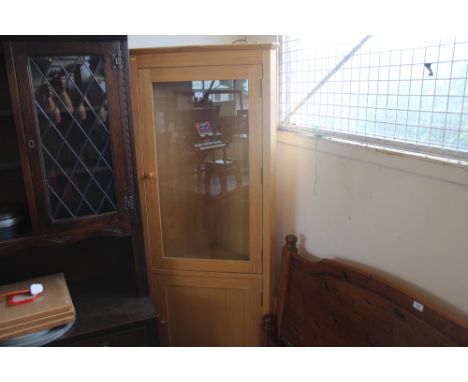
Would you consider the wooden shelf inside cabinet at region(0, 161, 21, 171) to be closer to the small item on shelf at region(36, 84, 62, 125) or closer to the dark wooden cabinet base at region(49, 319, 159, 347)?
the small item on shelf at region(36, 84, 62, 125)

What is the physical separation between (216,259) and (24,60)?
3.61ft

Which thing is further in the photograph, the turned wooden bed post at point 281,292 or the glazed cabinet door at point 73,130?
the turned wooden bed post at point 281,292

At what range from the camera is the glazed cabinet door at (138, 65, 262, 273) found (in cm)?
159

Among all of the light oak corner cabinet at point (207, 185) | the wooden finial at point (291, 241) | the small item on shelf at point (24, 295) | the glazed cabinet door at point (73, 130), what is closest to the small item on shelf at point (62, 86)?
the glazed cabinet door at point (73, 130)

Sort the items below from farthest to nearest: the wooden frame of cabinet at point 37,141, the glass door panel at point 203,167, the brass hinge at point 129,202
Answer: the glass door panel at point 203,167
the brass hinge at point 129,202
the wooden frame of cabinet at point 37,141

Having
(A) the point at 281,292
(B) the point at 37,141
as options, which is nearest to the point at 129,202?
(B) the point at 37,141

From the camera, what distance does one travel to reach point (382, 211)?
134 cm

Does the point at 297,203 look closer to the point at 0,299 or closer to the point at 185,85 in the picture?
the point at 185,85

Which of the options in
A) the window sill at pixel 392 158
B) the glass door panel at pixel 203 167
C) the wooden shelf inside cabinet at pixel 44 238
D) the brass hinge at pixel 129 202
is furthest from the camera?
the glass door panel at pixel 203 167

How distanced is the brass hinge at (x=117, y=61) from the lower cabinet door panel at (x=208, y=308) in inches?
37.5

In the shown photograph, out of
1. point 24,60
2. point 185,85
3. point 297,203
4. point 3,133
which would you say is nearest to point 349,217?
point 297,203

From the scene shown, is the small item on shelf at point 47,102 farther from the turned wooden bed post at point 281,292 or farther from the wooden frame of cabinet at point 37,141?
the turned wooden bed post at point 281,292

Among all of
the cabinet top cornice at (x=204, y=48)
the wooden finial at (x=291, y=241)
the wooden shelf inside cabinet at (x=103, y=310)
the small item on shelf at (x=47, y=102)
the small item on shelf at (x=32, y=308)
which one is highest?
the cabinet top cornice at (x=204, y=48)

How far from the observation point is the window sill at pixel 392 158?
3.53 ft
